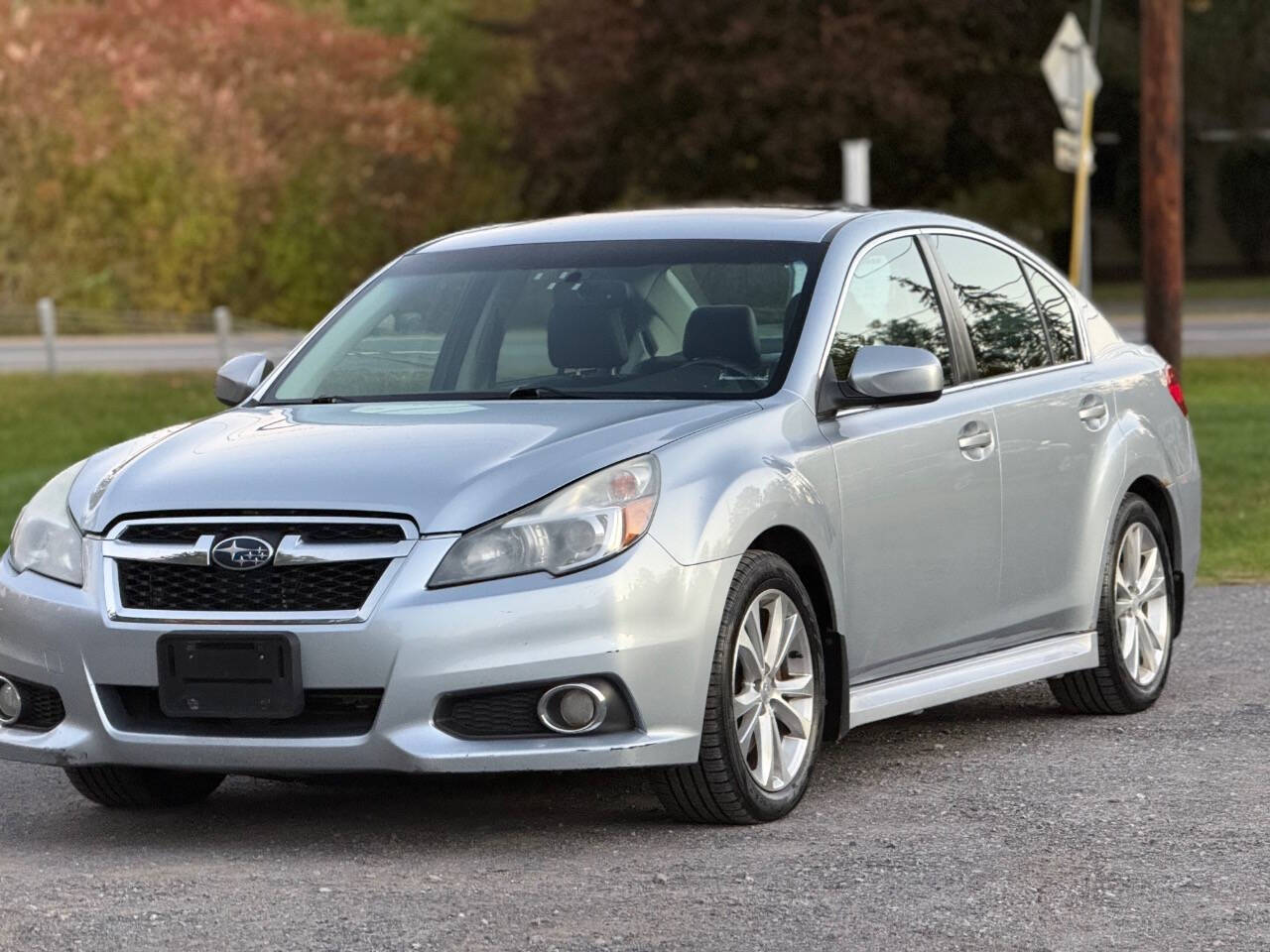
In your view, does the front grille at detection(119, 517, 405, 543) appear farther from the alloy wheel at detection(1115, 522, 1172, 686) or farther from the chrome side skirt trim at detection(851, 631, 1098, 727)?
the alloy wheel at detection(1115, 522, 1172, 686)

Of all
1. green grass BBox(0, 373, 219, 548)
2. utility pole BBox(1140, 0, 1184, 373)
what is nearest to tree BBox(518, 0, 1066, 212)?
green grass BBox(0, 373, 219, 548)

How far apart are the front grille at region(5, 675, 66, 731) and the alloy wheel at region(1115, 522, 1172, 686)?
3404 mm

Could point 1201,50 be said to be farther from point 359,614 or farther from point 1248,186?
point 359,614

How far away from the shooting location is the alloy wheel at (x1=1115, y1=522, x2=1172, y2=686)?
851cm

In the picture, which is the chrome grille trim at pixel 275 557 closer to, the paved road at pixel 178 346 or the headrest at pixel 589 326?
the headrest at pixel 589 326

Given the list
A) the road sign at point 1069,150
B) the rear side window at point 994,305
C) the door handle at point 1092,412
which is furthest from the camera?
the road sign at point 1069,150

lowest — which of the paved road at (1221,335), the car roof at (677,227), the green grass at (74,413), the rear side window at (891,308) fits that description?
the paved road at (1221,335)

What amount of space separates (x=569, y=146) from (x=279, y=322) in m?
5.46

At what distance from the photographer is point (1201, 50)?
141 ft

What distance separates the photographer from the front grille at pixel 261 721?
6.34 metres

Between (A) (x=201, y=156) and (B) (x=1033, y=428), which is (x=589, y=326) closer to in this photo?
(B) (x=1033, y=428)

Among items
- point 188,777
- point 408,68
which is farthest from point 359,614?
point 408,68

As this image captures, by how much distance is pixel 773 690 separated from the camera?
6.85 m

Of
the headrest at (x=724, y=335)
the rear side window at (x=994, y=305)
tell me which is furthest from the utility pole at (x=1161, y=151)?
the headrest at (x=724, y=335)
